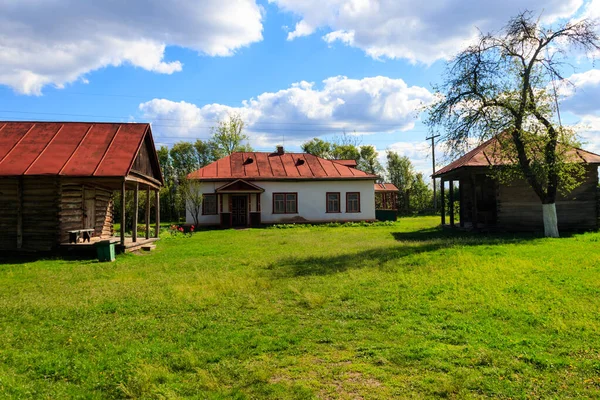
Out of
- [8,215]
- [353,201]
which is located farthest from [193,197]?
[8,215]

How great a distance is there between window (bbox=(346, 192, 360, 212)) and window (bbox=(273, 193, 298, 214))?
398cm

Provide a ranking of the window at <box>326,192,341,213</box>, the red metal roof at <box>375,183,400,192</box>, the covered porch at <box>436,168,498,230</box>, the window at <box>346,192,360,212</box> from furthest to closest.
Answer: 1. the red metal roof at <box>375,183,400,192</box>
2. the window at <box>346,192,360,212</box>
3. the window at <box>326,192,341,213</box>
4. the covered porch at <box>436,168,498,230</box>

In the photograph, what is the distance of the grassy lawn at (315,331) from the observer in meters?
4.09

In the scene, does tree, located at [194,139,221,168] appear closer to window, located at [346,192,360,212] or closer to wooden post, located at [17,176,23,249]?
window, located at [346,192,360,212]

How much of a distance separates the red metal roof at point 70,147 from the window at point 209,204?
35.5ft

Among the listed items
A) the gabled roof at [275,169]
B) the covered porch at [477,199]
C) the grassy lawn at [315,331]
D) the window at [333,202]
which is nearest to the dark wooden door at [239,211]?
the gabled roof at [275,169]

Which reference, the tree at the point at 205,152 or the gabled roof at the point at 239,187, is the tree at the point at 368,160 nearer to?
Answer: the tree at the point at 205,152

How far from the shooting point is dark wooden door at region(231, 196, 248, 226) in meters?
29.0

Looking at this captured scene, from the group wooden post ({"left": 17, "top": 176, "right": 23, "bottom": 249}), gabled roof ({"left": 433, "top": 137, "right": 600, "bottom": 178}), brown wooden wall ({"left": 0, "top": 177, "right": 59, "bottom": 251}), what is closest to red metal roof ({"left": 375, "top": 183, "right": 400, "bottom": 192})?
gabled roof ({"left": 433, "top": 137, "right": 600, "bottom": 178})

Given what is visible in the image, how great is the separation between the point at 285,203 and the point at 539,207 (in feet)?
54.3

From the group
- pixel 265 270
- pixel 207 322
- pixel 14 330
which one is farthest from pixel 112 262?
pixel 207 322

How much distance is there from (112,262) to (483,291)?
10.9 meters

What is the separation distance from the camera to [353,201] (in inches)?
1204

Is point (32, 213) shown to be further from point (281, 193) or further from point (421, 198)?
point (421, 198)
